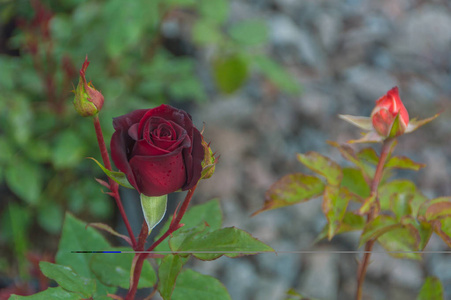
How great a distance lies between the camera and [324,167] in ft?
1.44

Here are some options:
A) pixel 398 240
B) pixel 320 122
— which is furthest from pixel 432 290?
pixel 320 122

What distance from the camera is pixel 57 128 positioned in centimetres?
118

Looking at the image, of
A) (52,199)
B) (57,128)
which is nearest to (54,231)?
(52,199)

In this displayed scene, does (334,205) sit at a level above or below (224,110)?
above

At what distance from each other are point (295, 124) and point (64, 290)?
48.2 inches

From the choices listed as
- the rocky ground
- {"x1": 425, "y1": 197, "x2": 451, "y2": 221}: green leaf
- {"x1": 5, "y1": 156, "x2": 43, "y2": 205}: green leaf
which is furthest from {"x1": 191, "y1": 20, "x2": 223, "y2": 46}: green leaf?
{"x1": 425, "y1": 197, "x2": 451, "y2": 221}: green leaf

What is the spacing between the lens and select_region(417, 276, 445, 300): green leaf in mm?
454

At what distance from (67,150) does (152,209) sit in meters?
0.81

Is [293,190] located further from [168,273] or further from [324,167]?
[168,273]

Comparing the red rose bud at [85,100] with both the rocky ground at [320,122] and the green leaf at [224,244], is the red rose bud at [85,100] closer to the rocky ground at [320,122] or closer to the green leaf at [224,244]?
the green leaf at [224,244]

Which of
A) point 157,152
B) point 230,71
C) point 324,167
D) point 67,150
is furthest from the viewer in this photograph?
point 230,71

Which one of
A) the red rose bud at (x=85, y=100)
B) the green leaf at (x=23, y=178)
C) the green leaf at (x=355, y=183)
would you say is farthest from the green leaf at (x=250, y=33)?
the red rose bud at (x=85, y=100)

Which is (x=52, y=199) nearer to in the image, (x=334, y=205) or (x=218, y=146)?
(x=218, y=146)

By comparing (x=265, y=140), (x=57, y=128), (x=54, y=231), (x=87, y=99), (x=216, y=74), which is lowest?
(x=54, y=231)
